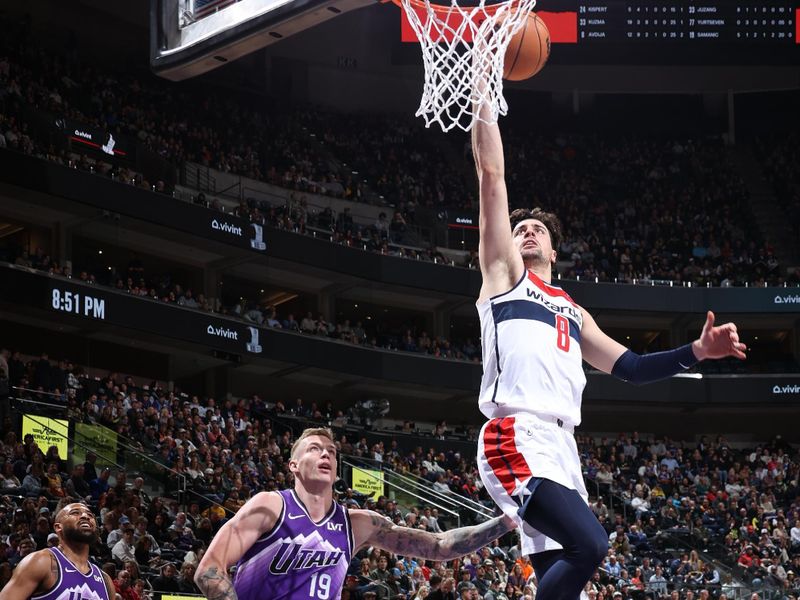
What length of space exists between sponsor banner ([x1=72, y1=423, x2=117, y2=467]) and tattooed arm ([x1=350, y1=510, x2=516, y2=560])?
12360mm

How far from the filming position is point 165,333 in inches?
1006

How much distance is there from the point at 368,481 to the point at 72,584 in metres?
14.6

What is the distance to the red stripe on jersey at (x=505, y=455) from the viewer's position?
4.71 meters

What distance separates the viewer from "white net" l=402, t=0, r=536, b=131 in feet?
17.9

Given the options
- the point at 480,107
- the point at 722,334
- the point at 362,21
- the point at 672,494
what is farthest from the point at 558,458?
the point at 362,21

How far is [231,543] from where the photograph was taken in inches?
194

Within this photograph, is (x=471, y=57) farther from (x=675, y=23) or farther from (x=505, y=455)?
(x=675, y=23)

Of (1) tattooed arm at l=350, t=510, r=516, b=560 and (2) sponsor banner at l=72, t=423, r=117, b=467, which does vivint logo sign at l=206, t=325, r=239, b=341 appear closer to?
(2) sponsor banner at l=72, t=423, r=117, b=467

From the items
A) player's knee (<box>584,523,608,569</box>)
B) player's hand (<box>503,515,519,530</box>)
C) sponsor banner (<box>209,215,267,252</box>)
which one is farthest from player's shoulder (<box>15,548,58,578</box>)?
sponsor banner (<box>209,215,267,252</box>)

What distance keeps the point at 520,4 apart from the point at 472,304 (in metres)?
27.2

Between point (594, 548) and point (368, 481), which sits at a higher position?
point (594, 548)

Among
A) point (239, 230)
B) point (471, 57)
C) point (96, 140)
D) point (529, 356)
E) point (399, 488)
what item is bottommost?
point (399, 488)

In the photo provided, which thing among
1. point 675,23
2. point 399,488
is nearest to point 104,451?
point 399,488

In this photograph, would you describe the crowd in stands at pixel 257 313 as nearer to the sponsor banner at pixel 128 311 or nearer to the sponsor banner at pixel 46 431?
the sponsor banner at pixel 128 311
